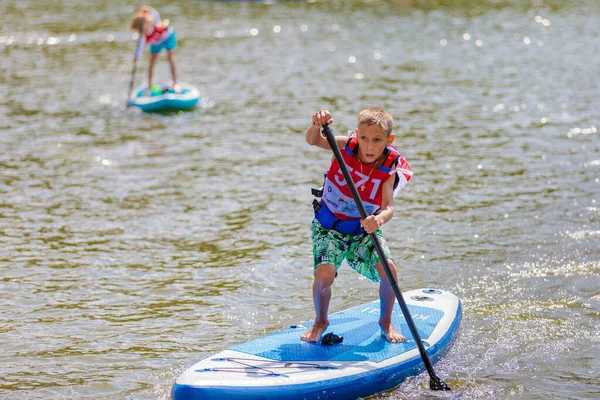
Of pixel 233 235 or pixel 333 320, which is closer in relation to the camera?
pixel 333 320

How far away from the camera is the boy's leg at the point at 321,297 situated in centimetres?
600

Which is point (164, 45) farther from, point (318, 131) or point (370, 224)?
point (370, 224)

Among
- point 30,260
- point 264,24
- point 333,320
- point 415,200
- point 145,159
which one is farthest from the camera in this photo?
point 264,24

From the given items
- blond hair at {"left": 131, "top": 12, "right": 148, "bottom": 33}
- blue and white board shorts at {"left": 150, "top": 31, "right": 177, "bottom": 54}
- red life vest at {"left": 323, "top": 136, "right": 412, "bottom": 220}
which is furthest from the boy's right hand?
blue and white board shorts at {"left": 150, "top": 31, "right": 177, "bottom": 54}

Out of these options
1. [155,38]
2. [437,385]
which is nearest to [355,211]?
[437,385]

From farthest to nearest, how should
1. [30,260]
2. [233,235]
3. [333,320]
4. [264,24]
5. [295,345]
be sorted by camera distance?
1. [264,24]
2. [233,235]
3. [30,260]
4. [333,320]
5. [295,345]

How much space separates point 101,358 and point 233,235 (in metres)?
2.99

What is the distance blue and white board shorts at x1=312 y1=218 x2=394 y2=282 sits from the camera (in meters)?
6.07

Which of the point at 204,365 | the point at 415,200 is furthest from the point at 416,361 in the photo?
the point at 415,200

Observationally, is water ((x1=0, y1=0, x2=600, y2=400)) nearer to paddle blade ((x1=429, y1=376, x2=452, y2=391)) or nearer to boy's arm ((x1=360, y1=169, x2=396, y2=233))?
paddle blade ((x1=429, y1=376, x2=452, y2=391))

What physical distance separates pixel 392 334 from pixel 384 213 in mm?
896

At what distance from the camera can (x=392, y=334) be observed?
614 cm

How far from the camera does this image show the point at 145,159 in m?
12.4

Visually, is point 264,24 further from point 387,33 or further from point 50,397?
point 50,397
